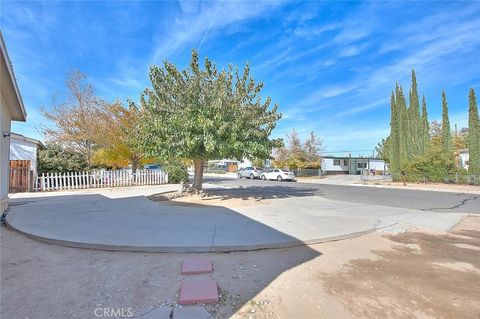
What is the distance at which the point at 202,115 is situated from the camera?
30.7ft

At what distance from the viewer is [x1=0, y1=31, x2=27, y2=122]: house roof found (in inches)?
207

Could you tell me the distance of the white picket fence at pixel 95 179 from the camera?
49.4ft

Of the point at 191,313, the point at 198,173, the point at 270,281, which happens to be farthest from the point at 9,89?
the point at 270,281

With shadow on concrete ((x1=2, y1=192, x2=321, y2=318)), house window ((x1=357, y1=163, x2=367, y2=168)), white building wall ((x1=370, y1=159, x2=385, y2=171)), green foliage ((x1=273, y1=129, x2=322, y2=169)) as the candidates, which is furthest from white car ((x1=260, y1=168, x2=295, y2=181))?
white building wall ((x1=370, y1=159, x2=385, y2=171))

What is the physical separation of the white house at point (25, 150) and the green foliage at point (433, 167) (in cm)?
2939

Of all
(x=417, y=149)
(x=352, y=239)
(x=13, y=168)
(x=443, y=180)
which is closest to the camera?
(x=352, y=239)

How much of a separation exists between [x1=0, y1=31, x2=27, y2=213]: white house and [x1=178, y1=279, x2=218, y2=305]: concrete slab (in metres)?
5.52

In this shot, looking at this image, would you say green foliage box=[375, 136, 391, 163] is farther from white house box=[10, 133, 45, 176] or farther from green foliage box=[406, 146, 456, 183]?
white house box=[10, 133, 45, 176]

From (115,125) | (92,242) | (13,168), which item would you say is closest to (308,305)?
(92,242)

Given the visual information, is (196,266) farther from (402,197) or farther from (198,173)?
(402,197)

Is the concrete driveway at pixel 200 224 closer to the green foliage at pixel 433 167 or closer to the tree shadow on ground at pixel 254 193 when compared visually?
the tree shadow on ground at pixel 254 193

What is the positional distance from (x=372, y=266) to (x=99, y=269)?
13.7 ft

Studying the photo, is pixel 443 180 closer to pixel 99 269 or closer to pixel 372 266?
pixel 372 266

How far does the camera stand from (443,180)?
23500mm
